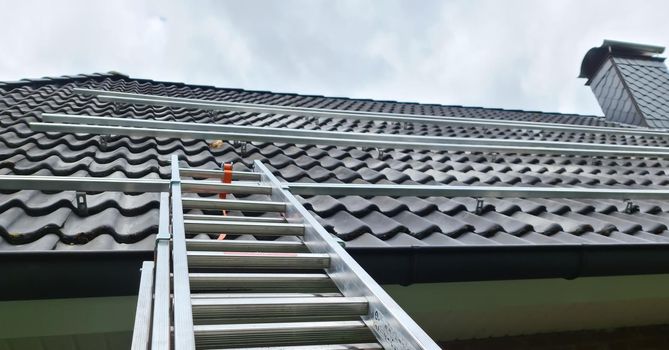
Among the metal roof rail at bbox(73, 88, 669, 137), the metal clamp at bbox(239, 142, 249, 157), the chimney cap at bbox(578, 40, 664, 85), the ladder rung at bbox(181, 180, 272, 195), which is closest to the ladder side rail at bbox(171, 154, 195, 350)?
the ladder rung at bbox(181, 180, 272, 195)

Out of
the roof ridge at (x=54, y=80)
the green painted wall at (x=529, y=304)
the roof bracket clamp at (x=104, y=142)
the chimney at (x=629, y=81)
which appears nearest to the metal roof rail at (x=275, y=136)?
the roof bracket clamp at (x=104, y=142)

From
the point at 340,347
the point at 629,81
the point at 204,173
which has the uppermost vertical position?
the point at 629,81

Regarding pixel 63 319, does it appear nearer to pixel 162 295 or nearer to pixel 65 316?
pixel 65 316

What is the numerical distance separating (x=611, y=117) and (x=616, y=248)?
26.2 feet

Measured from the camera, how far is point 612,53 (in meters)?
9.38

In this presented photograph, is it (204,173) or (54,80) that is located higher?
(54,80)

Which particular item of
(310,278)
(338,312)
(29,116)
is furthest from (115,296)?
(29,116)

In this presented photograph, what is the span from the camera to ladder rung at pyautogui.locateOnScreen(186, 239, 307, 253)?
1.73 metres

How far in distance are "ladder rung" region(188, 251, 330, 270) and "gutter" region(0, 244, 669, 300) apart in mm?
375

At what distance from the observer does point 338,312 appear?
4.37ft

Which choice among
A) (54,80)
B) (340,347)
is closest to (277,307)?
(340,347)

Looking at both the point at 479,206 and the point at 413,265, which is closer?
the point at 413,265

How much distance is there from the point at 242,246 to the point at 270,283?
0.29 m

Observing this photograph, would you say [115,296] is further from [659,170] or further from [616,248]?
[659,170]
